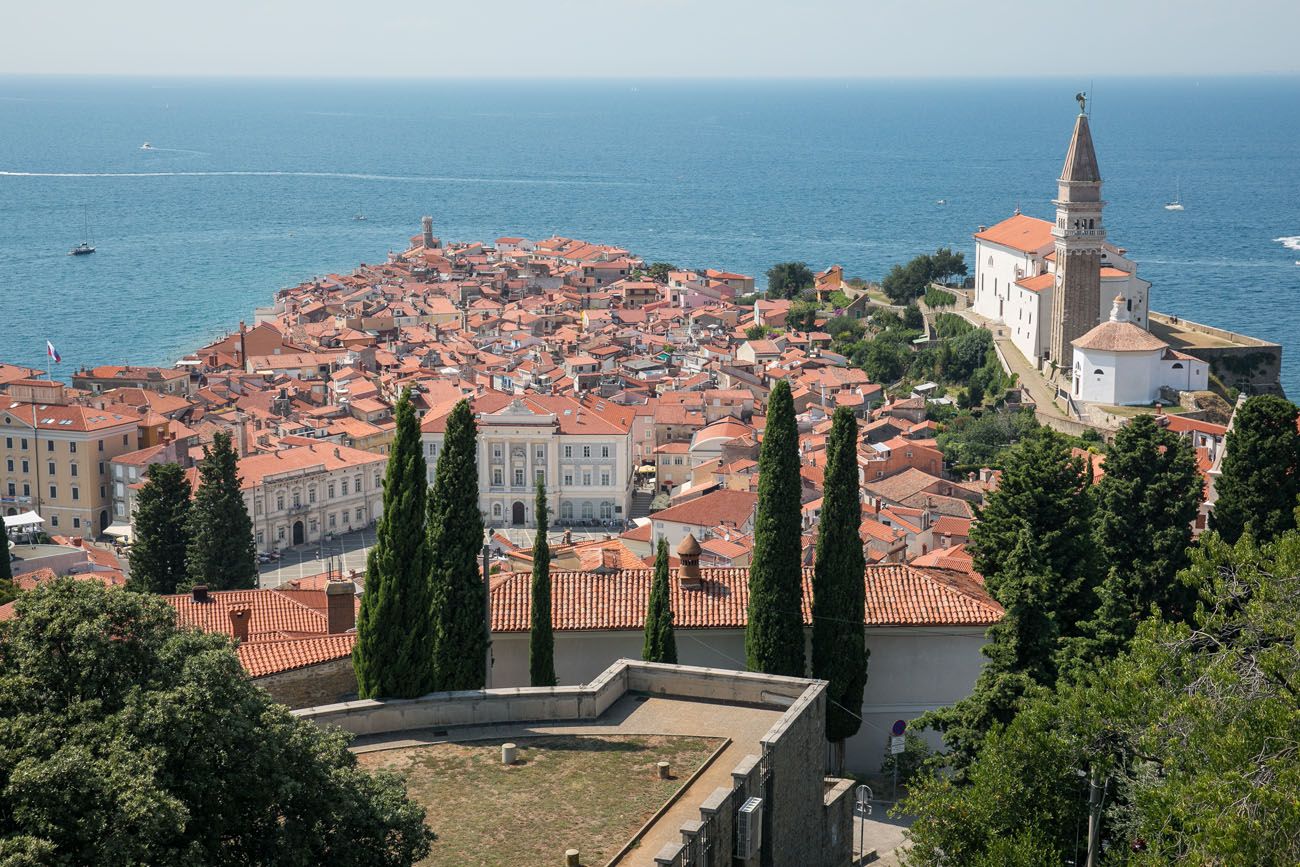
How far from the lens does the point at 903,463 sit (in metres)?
45.3

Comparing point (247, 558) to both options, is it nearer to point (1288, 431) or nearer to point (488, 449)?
point (488, 449)

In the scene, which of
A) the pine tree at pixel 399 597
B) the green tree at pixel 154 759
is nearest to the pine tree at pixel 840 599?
the pine tree at pixel 399 597

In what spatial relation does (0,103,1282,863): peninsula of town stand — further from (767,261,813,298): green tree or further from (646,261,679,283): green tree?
(646,261,679,283): green tree

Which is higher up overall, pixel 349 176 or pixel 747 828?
pixel 349 176

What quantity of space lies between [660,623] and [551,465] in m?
32.5

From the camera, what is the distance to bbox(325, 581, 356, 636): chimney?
18.8 metres

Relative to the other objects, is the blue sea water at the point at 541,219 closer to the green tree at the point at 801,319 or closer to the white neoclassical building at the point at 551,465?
the green tree at the point at 801,319

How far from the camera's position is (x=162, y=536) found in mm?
33500

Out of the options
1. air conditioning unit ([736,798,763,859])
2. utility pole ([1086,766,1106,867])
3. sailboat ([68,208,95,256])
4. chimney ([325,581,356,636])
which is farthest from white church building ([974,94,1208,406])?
sailboat ([68,208,95,256])

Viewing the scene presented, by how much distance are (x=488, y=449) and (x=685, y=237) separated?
81.0 metres

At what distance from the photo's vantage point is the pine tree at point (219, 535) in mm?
32125

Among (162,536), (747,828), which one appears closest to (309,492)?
(162,536)

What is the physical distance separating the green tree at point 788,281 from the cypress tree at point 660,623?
220 ft

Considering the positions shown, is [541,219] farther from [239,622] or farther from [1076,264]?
[239,622]
